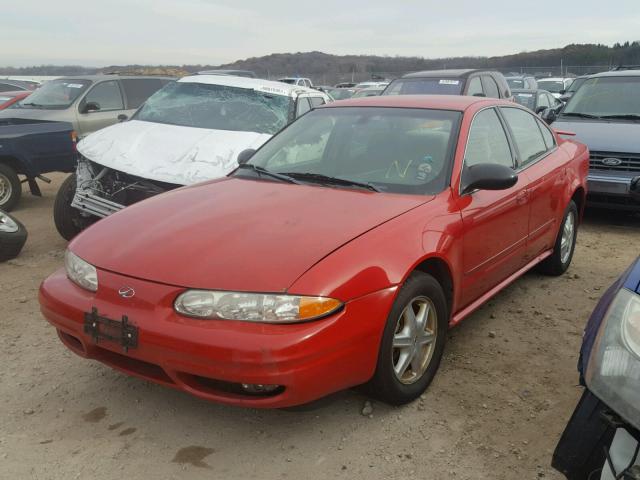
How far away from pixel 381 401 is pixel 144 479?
1.16 meters

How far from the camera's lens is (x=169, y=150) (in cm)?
556

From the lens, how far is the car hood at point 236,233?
2.56 m

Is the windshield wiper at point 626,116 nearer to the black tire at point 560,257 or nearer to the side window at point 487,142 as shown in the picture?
the black tire at point 560,257

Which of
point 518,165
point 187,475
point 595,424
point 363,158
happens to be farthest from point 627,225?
point 187,475

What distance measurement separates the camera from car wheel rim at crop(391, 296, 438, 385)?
114 inches

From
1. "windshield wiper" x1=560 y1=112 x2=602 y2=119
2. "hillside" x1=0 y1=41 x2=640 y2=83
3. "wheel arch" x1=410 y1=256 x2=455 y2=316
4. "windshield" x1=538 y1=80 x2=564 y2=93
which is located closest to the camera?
"wheel arch" x1=410 y1=256 x2=455 y2=316

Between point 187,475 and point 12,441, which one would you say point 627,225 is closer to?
point 187,475

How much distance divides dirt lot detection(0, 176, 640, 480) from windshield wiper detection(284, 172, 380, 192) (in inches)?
45.1

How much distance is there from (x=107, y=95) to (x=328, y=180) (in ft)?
26.2

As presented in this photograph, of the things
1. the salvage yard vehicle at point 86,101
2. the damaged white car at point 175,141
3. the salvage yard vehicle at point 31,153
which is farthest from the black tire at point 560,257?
the salvage yard vehicle at point 86,101

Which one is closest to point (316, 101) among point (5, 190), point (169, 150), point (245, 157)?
point (169, 150)

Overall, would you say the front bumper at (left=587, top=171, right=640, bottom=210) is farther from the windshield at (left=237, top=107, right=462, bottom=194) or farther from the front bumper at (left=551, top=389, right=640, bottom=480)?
the front bumper at (left=551, top=389, right=640, bottom=480)

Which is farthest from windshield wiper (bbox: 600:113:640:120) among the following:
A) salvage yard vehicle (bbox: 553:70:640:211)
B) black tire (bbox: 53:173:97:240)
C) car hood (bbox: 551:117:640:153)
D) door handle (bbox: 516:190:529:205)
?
black tire (bbox: 53:173:97:240)

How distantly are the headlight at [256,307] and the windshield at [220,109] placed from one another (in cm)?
395
